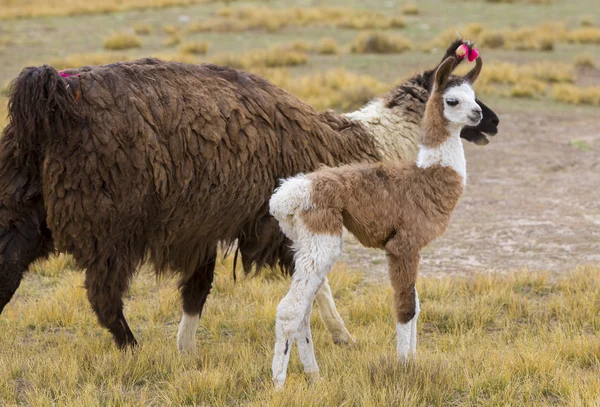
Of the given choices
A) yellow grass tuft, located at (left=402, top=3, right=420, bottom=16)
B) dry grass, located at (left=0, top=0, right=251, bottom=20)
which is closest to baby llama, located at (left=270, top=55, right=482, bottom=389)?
yellow grass tuft, located at (left=402, top=3, right=420, bottom=16)

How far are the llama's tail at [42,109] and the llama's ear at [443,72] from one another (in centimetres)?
201

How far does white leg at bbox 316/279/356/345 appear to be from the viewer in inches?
230

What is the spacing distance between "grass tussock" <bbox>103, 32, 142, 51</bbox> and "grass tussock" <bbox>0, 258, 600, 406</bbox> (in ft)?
42.0

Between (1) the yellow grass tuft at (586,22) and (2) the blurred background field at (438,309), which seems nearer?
(2) the blurred background field at (438,309)

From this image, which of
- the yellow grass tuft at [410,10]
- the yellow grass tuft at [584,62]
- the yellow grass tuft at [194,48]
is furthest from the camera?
the yellow grass tuft at [410,10]

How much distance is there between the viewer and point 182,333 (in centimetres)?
554

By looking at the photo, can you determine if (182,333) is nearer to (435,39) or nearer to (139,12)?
(435,39)

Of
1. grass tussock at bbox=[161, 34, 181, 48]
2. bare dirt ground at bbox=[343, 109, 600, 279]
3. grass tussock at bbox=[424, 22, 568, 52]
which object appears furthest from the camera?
grass tussock at bbox=[424, 22, 568, 52]

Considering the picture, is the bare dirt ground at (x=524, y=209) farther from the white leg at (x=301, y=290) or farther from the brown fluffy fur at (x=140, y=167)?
the white leg at (x=301, y=290)

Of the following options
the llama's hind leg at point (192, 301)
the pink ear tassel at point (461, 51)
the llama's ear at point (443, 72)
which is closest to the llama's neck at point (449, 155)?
the llama's ear at point (443, 72)

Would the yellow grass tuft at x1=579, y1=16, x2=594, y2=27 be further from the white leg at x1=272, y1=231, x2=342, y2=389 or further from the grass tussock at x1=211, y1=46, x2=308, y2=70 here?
the white leg at x1=272, y1=231, x2=342, y2=389

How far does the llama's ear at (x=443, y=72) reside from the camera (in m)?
4.66

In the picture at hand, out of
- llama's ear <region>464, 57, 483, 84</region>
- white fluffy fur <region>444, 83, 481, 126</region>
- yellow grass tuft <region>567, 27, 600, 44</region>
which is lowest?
yellow grass tuft <region>567, 27, 600, 44</region>

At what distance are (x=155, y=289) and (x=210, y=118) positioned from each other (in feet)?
7.89
